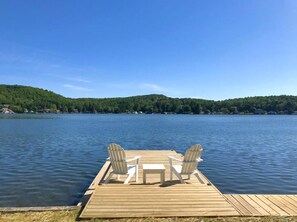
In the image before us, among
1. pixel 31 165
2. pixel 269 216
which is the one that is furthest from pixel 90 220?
pixel 31 165

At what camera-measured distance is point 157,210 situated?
477cm

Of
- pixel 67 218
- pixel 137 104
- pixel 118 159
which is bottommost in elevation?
pixel 67 218

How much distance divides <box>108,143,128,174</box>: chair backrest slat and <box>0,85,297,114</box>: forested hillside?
13015 centimetres

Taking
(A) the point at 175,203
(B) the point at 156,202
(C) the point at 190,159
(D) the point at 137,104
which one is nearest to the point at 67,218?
(B) the point at 156,202

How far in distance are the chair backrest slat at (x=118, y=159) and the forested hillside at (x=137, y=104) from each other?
13015cm

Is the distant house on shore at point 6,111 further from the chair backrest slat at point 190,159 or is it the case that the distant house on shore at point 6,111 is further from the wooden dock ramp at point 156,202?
the chair backrest slat at point 190,159

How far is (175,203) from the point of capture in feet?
Answer: 16.6

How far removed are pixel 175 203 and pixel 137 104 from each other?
475 ft

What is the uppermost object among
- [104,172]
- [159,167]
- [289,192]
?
Result: [159,167]

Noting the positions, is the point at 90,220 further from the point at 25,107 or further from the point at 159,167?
the point at 25,107

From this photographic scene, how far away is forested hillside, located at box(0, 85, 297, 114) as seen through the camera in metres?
128

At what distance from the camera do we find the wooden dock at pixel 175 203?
15.4 feet

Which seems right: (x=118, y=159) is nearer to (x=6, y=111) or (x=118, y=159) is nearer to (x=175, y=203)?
(x=175, y=203)

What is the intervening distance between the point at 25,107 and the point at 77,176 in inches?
5038
